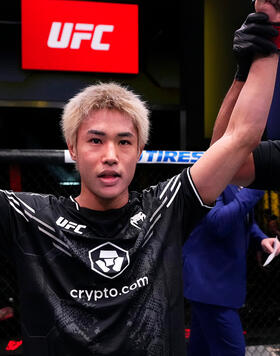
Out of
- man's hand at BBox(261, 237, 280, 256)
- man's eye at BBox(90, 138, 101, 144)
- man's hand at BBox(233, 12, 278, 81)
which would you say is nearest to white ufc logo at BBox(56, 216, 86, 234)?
man's eye at BBox(90, 138, 101, 144)

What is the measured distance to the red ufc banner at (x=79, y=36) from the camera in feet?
17.2

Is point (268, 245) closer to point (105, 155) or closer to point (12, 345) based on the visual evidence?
point (105, 155)

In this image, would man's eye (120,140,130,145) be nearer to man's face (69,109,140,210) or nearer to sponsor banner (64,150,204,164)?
man's face (69,109,140,210)

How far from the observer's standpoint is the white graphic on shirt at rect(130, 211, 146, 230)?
1.37 m

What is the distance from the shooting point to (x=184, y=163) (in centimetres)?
254

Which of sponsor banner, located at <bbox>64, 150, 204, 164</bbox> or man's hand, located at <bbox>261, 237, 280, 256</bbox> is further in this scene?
man's hand, located at <bbox>261, 237, 280, 256</bbox>

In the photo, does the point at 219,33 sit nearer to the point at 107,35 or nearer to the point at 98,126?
the point at 107,35

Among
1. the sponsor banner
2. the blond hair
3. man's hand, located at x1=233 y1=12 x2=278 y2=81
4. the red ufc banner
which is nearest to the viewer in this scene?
man's hand, located at x1=233 y1=12 x2=278 y2=81

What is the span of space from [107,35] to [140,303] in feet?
15.8

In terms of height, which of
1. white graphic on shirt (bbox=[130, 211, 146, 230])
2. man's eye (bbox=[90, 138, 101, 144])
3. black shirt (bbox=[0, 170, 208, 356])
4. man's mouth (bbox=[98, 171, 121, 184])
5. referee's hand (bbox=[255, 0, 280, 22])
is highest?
referee's hand (bbox=[255, 0, 280, 22])

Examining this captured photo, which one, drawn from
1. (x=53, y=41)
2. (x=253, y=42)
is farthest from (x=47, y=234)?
(x=53, y=41)

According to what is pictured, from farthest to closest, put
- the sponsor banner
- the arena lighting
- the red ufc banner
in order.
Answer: the red ufc banner
the arena lighting
the sponsor banner

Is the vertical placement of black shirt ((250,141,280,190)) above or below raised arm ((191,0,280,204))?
below

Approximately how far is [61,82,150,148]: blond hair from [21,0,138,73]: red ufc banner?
4.33 m
